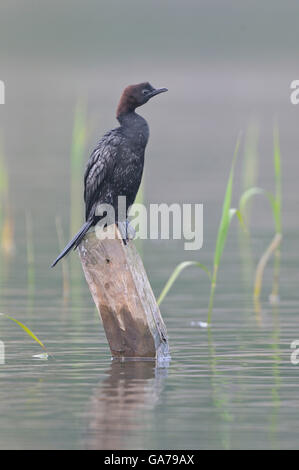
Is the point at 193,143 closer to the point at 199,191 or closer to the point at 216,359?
the point at 199,191

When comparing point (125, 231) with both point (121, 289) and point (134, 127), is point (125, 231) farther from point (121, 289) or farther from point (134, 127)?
point (134, 127)

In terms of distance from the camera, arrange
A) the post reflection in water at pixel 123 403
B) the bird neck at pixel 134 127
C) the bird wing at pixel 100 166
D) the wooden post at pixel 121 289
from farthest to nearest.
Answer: the bird neck at pixel 134 127
the bird wing at pixel 100 166
the wooden post at pixel 121 289
the post reflection in water at pixel 123 403

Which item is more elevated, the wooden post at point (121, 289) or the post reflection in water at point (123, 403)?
the wooden post at point (121, 289)

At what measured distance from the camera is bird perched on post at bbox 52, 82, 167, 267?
941 centimetres

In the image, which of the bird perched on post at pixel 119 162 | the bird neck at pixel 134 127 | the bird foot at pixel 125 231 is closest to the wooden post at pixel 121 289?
the bird foot at pixel 125 231

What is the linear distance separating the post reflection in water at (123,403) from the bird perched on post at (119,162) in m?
1.12

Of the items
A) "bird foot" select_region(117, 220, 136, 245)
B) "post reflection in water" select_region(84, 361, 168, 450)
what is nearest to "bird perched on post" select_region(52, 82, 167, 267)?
"bird foot" select_region(117, 220, 136, 245)

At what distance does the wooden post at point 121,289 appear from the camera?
8.91 meters

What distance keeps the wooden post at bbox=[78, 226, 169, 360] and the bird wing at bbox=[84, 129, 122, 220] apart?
0.49 meters

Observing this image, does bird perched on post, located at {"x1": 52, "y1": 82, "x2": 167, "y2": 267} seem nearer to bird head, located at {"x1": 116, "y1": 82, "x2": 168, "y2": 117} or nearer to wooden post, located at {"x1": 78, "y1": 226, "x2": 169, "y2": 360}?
bird head, located at {"x1": 116, "y1": 82, "x2": 168, "y2": 117}

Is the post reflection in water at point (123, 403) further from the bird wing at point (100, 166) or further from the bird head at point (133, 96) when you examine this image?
the bird head at point (133, 96)

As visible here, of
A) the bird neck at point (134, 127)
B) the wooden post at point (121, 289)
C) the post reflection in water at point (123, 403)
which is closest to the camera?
the post reflection in water at point (123, 403)

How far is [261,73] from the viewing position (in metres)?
63.5

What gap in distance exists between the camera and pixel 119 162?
942cm
